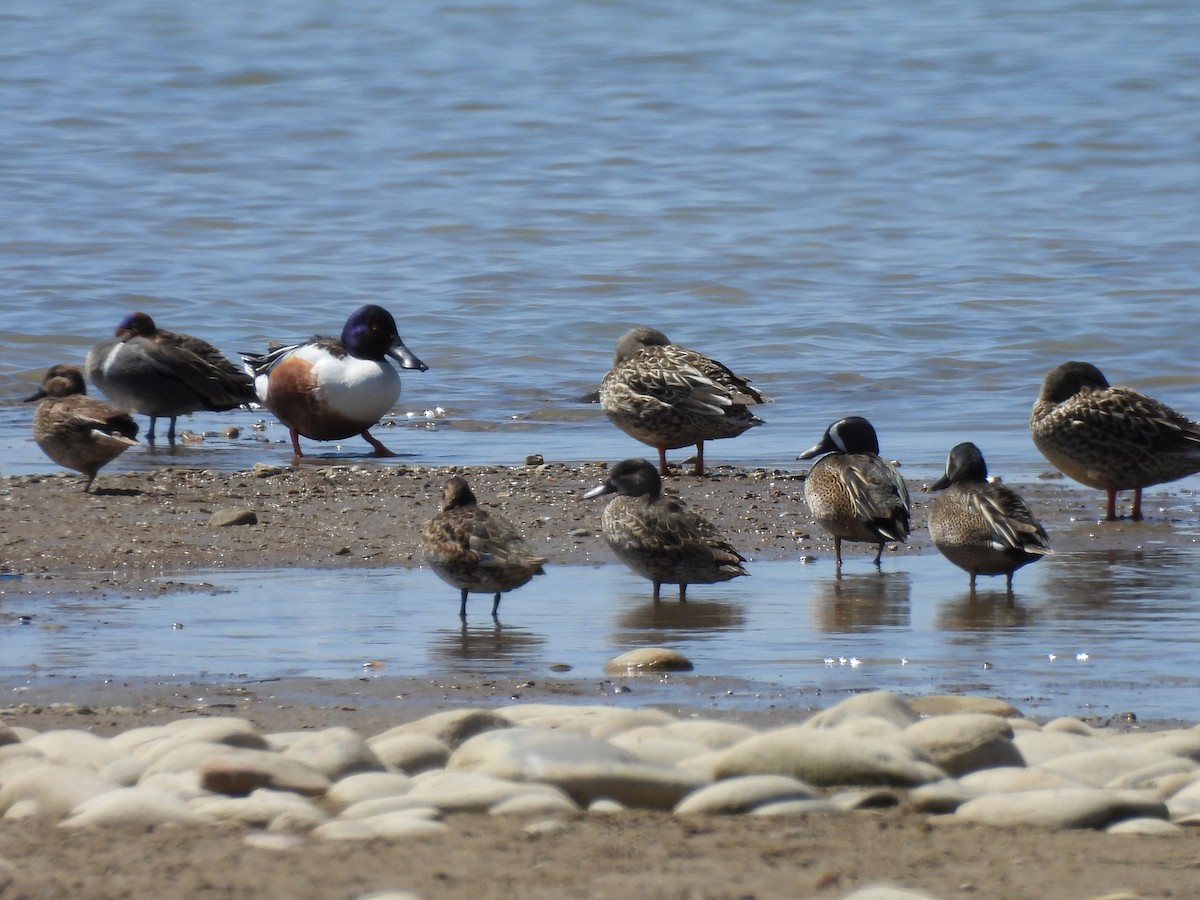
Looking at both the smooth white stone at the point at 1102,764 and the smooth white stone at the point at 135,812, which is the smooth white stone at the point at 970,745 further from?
the smooth white stone at the point at 135,812

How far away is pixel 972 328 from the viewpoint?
17391 mm

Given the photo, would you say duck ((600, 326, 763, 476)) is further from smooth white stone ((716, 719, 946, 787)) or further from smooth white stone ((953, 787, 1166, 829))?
smooth white stone ((953, 787, 1166, 829))

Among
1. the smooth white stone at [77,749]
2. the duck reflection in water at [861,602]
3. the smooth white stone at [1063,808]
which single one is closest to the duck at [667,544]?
the duck reflection in water at [861,602]

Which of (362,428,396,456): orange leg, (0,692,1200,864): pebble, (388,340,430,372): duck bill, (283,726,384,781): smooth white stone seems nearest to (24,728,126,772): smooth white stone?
(0,692,1200,864): pebble

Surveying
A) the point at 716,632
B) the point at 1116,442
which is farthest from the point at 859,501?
the point at 1116,442

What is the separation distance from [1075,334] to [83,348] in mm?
8400

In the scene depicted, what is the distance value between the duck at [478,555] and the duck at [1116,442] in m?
3.76

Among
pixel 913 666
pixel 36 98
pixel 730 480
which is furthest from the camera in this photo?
pixel 36 98

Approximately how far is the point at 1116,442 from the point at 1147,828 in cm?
566

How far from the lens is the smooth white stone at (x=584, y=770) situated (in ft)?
15.7

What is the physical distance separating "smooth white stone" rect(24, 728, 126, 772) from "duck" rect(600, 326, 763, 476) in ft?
20.3

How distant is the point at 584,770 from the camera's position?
4793 millimetres

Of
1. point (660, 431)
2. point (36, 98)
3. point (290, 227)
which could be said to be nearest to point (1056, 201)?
point (290, 227)

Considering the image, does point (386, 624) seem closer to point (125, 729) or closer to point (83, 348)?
point (125, 729)
